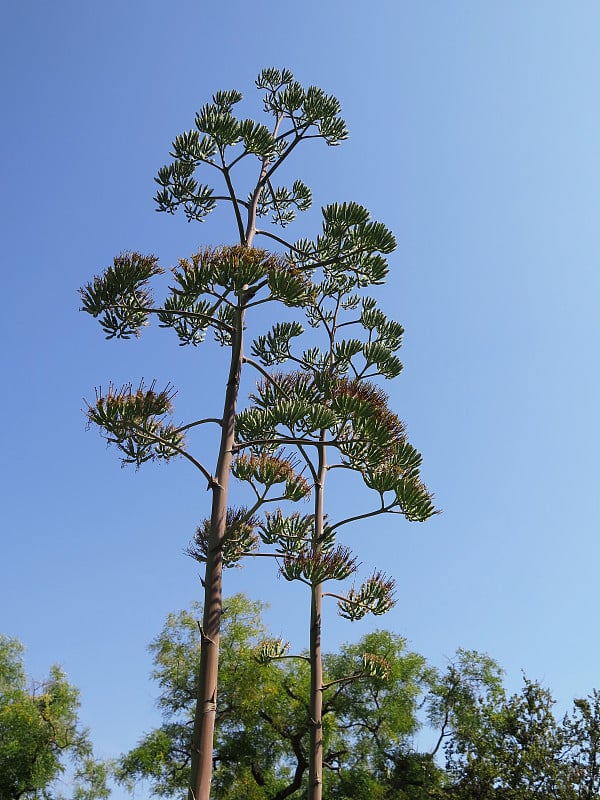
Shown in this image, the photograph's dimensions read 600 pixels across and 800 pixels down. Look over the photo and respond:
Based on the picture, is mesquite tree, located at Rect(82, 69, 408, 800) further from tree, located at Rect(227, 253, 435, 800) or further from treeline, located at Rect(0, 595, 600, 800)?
treeline, located at Rect(0, 595, 600, 800)

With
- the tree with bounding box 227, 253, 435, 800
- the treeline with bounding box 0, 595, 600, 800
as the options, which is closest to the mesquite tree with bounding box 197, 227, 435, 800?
the tree with bounding box 227, 253, 435, 800

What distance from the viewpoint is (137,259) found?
5.56 metres

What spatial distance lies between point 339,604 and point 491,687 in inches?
501

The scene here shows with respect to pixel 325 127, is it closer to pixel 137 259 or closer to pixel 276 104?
pixel 276 104

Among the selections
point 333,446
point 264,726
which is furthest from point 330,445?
point 264,726

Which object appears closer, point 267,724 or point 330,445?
point 330,445

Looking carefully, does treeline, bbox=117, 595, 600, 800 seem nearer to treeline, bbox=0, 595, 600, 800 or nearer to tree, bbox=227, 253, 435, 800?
treeline, bbox=0, 595, 600, 800

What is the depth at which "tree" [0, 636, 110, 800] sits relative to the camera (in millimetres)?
17766

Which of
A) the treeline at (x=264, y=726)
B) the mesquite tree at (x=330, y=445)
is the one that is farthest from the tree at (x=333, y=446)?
the treeline at (x=264, y=726)

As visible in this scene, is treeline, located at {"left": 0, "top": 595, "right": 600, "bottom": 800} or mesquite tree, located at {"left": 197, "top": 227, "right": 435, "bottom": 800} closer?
mesquite tree, located at {"left": 197, "top": 227, "right": 435, "bottom": 800}

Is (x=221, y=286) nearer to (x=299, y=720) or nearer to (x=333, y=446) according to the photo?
(x=333, y=446)

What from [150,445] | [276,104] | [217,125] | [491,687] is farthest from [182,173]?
[491,687]

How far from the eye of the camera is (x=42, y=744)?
59.9ft

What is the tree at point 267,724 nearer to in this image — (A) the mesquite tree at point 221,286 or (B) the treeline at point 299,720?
(B) the treeline at point 299,720
